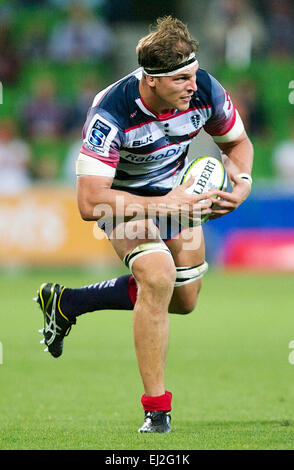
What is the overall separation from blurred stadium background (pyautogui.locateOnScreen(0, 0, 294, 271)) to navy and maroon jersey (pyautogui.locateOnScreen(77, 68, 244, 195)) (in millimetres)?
8763

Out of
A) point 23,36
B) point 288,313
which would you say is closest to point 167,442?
point 288,313

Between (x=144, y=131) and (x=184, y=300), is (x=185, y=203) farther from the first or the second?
(x=184, y=300)

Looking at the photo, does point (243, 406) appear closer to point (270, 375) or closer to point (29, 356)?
point (270, 375)

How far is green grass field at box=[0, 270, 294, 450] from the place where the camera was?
15.4 ft

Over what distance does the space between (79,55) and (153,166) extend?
1298 centimetres

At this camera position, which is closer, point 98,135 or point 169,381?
point 98,135

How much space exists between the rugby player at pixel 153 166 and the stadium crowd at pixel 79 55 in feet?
34.6

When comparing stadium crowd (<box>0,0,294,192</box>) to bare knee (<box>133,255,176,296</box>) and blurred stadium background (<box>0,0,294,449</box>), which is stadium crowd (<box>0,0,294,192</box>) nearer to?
blurred stadium background (<box>0,0,294,449</box>)

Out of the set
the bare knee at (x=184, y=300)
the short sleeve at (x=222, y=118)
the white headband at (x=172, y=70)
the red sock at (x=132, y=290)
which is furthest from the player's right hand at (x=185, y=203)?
the red sock at (x=132, y=290)

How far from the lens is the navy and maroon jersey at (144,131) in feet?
16.5

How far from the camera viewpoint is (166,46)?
4.95 m

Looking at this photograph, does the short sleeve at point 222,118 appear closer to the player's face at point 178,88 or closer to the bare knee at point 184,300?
the player's face at point 178,88

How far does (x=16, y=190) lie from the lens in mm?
14516

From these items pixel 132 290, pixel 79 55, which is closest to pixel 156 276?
pixel 132 290
